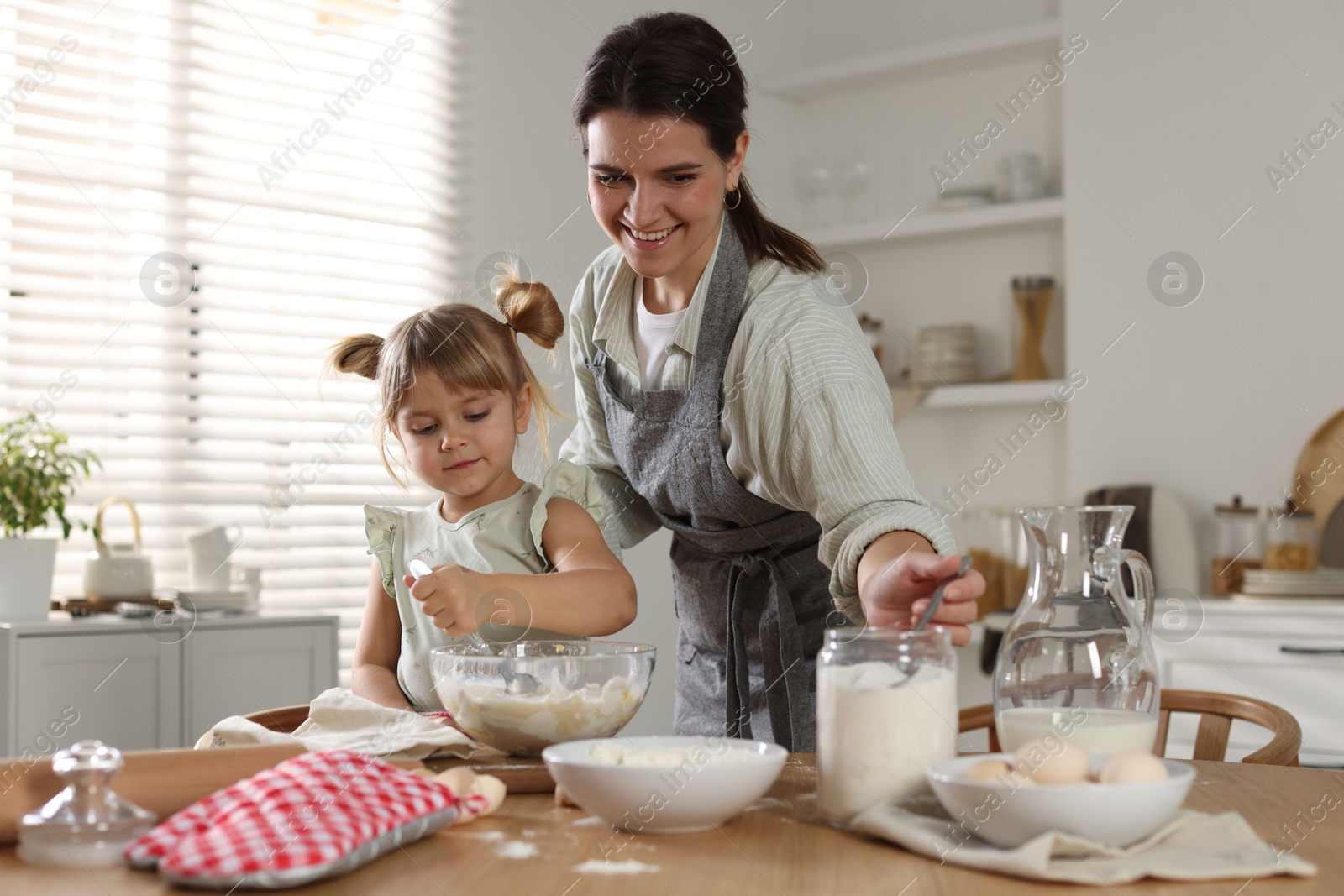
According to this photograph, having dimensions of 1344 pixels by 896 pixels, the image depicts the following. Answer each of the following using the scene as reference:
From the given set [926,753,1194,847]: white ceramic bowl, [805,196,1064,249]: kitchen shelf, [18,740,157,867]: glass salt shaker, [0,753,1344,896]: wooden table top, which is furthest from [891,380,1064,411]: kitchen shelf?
[18,740,157,867]: glass salt shaker

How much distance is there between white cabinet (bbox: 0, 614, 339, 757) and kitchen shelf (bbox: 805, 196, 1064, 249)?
2.13 meters

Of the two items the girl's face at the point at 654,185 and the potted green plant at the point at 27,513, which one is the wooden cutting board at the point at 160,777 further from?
the potted green plant at the point at 27,513

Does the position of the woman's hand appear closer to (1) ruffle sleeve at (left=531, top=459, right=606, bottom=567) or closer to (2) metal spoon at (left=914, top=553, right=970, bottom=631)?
(2) metal spoon at (left=914, top=553, right=970, bottom=631)

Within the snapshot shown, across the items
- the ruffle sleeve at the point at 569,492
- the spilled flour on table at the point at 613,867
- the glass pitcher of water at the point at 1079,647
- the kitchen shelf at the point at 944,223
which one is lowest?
the spilled flour on table at the point at 613,867

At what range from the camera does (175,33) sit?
8.96 ft

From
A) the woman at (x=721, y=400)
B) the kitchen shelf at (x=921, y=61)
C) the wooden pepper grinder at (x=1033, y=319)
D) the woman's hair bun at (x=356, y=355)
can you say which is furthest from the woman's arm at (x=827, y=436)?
the kitchen shelf at (x=921, y=61)

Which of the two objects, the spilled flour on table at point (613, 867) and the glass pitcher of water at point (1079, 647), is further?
the glass pitcher of water at point (1079, 647)

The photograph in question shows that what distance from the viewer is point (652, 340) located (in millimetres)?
1603

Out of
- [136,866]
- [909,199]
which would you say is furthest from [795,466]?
[909,199]

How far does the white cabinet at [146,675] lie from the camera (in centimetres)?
221

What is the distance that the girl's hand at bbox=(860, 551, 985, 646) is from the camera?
880 millimetres

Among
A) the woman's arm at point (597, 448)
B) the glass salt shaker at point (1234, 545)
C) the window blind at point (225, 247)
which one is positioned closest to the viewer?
the woman's arm at point (597, 448)

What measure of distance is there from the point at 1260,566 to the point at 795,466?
7.36 ft

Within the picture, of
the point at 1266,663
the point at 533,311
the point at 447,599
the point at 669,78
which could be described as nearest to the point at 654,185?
the point at 669,78
